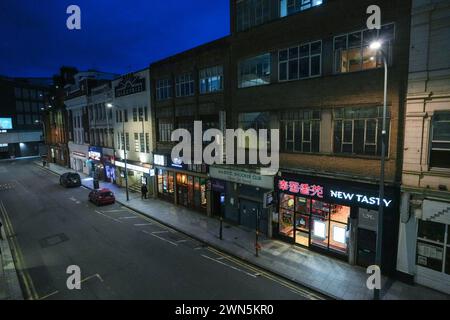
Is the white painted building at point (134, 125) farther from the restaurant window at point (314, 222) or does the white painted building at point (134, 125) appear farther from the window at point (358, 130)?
the window at point (358, 130)

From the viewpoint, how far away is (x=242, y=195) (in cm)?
1848

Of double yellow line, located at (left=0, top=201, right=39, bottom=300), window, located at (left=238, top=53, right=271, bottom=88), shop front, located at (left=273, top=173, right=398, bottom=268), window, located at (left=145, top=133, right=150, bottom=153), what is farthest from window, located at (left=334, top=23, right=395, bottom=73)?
window, located at (left=145, top=133, right=150, bottom=153)

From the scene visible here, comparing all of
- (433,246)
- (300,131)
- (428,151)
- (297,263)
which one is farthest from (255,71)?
(433,246)

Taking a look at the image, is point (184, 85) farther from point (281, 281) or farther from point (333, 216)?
point (281, 281)

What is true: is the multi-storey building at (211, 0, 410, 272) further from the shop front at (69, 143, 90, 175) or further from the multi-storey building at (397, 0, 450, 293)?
the shop front at (69, 143, 90, 175)

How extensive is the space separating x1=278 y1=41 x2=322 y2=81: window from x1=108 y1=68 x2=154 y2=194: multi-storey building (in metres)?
15.3

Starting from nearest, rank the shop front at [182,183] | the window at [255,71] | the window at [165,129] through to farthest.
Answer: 1. the window at [255,71]
2. the shop front at [182,183]
3. the window at [165,129]

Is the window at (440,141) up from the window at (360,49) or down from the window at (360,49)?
down

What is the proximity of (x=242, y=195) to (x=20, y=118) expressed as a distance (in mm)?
80372

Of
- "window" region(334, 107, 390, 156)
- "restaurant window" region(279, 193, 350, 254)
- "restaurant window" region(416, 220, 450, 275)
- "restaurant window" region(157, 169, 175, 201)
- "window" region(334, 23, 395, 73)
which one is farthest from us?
"restaurant window" region(157, 169, 175, 201)

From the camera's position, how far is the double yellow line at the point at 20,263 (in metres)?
11.4

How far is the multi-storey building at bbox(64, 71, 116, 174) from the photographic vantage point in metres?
38.9

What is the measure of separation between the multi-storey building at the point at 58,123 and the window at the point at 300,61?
45477 millimetres

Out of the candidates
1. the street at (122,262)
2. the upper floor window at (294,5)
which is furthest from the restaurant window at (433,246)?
the upper floor window at (294,5)
